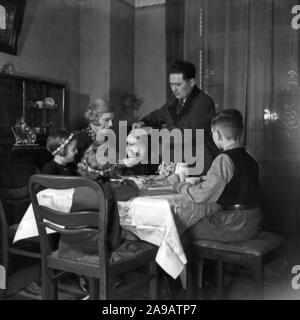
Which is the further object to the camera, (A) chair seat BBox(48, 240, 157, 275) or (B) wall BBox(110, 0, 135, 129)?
(B) wall BBox(110, 0, 135, 129)

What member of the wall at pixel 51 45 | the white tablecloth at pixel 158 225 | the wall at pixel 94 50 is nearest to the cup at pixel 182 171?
the white tablecloth at pixel 158 225

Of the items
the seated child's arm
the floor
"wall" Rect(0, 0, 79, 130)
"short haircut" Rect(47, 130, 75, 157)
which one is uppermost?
"wall" Rect(0, 0, 79, 130)

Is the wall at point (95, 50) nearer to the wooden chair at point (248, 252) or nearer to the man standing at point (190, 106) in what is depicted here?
the man standing at point (190, 106)

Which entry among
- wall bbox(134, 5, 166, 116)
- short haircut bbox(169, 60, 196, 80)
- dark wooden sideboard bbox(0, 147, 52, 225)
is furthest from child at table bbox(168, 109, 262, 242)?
wall bbox(134, 5, 166, 116)

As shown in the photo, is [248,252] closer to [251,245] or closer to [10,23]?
[251,245]

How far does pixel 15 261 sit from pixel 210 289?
5.16 ft

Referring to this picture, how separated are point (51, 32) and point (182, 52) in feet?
5.22

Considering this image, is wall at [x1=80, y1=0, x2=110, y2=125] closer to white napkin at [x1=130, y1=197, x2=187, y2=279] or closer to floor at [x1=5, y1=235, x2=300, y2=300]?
floor at [x1=5, y1=235, x2=300, y2=300]

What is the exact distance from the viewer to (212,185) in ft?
6.65

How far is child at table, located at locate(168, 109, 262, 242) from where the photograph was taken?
2.10 metres

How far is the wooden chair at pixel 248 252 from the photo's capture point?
6.69ft

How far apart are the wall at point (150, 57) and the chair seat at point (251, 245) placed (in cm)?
340
